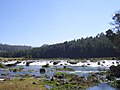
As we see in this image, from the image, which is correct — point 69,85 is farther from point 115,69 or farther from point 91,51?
point 91,51

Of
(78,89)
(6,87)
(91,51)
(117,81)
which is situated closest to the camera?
(6,87)

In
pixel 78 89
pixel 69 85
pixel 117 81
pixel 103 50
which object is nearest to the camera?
pixel 78 89

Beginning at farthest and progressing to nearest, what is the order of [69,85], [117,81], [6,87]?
[117,81] < [69,85] < [6,87]

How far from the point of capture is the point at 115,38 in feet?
194

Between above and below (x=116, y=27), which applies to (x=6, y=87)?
below

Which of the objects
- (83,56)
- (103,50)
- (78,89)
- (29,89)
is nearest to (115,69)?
(78,89)

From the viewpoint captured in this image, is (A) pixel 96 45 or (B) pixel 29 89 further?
(A) pixel 96 45

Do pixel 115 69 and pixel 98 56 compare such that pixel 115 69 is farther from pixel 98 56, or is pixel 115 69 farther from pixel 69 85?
pixel 98 56

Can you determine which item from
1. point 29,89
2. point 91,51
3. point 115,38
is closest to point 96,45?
point 91,51

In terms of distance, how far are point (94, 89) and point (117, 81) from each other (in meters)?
8.40

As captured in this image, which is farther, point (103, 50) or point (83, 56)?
point (83, 56)

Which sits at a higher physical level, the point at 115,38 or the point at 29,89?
the point at 115,38

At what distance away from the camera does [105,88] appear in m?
51.5

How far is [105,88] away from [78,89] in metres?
4.80
